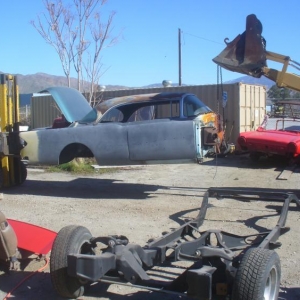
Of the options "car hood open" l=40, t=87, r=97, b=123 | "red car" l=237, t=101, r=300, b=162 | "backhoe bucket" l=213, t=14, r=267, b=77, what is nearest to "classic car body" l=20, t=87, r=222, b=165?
"car hood open" l=40, t=87, r=97, b=123

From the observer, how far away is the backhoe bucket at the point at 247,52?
8.27m

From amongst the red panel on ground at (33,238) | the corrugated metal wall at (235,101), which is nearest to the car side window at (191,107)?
the red panel on ground at (33,238)

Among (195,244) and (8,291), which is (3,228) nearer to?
(8,291)

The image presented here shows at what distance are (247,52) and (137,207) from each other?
126 inches

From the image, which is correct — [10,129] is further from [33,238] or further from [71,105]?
[33,238]

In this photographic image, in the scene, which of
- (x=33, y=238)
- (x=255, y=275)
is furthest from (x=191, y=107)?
(x=255, y=275)

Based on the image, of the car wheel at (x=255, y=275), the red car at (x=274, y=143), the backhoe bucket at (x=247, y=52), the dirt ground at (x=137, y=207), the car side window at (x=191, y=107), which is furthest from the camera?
the red car at (x=274, y=143)

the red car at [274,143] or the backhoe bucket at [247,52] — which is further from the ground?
the backhoe bucket at [247,52]

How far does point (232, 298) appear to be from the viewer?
377cm

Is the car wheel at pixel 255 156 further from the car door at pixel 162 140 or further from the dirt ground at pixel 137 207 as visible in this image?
the car door at pixel 162 140

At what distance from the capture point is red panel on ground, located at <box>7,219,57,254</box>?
523cm

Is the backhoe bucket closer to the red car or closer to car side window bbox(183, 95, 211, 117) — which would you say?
car side window bbox(183, 95, 211, 117)

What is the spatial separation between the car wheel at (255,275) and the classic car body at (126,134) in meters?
4.89

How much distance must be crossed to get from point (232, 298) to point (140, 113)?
7.18 meters
